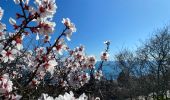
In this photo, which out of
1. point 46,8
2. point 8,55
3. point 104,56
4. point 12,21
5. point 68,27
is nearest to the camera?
point 46,8

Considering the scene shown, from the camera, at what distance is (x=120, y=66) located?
43.2 m

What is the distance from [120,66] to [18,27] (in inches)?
1576

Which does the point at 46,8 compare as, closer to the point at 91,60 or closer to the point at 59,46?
the point at 59,46

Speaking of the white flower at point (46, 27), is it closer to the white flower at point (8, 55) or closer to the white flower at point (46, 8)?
the white flower at point (46, 8)

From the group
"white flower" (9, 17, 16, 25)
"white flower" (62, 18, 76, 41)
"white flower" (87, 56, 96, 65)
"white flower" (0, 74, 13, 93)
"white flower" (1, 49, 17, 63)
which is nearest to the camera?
"white flower" (0, 74, 13, 93)

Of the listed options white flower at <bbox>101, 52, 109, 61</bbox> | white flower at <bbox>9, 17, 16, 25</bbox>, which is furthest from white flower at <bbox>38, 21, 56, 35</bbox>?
white flower at <bbox>101, 52, 109, 61</bbox>

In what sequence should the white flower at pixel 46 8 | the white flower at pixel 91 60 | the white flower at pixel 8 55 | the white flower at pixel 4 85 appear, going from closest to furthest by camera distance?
the white flower at pixel 4 85 < the white flower at pixel 46 8 < the white flower at pixel 8 55 < the white flower at pixel 91 60

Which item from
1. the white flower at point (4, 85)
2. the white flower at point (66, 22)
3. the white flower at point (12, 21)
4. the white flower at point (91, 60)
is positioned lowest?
the white flower at point (4, 85)

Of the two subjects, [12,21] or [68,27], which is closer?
[12,21]

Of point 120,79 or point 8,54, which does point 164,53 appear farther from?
point 8,54

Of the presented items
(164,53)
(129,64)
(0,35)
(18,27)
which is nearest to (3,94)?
(18,27)

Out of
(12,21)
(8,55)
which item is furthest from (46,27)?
(8,55)

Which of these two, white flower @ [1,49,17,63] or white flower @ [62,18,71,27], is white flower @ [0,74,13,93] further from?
white flower @ [62,18,71,27]

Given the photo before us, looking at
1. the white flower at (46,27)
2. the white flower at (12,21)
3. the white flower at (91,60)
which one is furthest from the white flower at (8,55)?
the white flower at (91,60)
